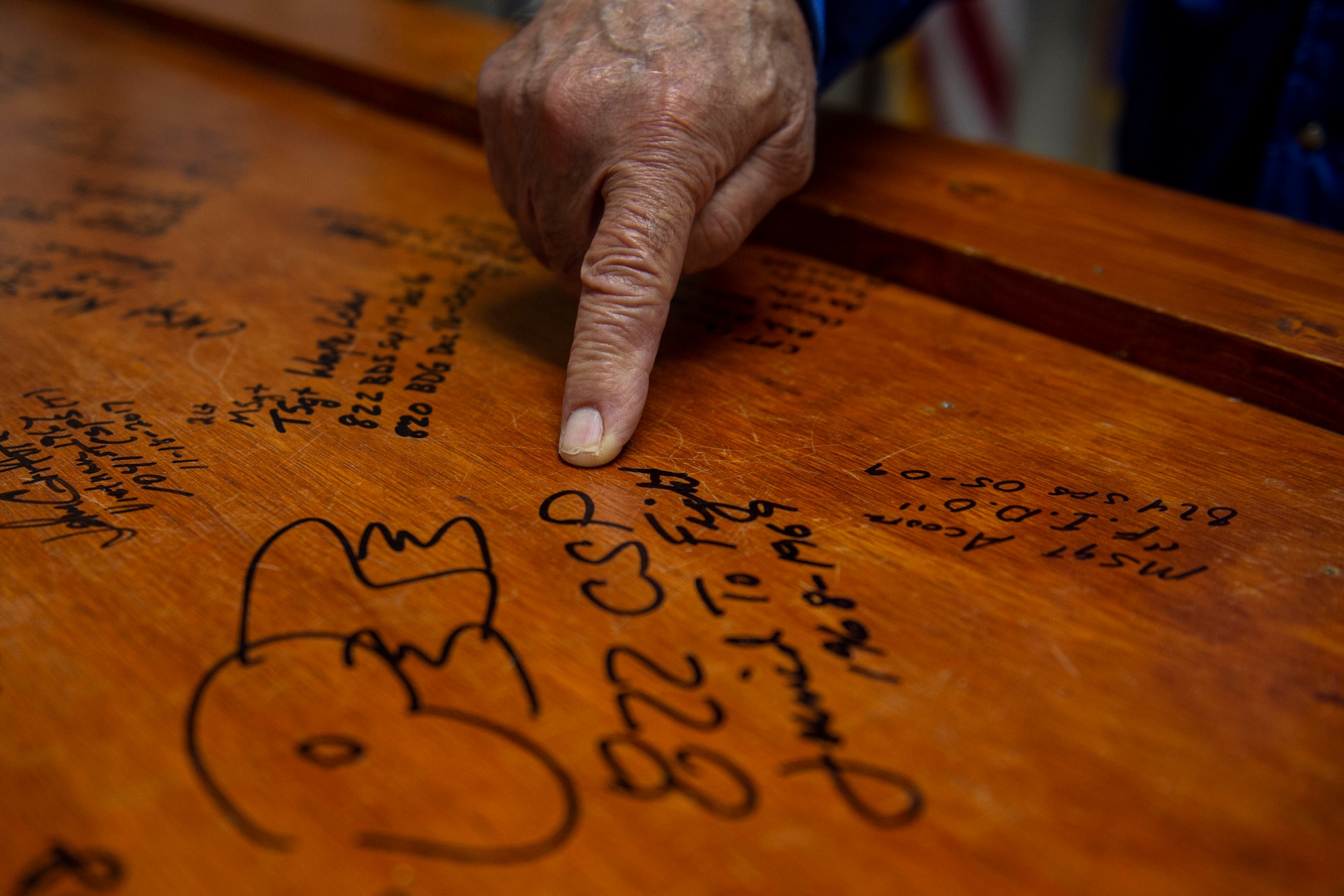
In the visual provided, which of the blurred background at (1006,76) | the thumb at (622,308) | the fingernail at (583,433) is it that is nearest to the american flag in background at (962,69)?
the blurred background at (1006,76)

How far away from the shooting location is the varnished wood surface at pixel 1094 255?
87 cm

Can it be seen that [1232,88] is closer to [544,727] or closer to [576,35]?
[576,35]

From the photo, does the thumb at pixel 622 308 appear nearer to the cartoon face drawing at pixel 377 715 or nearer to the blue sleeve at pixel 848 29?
the cartoon face drawing at pixel 377 715

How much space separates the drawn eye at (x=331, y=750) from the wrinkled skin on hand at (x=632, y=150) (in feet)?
0.93

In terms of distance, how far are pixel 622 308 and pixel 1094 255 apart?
507 millimetres

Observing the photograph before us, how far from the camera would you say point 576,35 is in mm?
868

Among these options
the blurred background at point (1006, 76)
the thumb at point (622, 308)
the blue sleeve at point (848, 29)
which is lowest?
the blurred background at point (1006, 76)

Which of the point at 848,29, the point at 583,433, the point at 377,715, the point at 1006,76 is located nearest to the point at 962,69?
the point at 1006,76

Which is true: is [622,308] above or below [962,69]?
above

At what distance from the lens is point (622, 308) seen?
2.52 feet

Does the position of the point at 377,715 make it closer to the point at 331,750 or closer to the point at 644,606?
the point at 331,750

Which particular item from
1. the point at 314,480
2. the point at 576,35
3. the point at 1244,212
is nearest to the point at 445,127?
the point at 576,35

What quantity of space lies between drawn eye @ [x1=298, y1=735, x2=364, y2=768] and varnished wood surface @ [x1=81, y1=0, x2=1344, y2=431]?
0.73m

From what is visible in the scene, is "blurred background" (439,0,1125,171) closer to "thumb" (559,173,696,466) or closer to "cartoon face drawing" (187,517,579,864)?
"thumb" (559,173,696,466)
